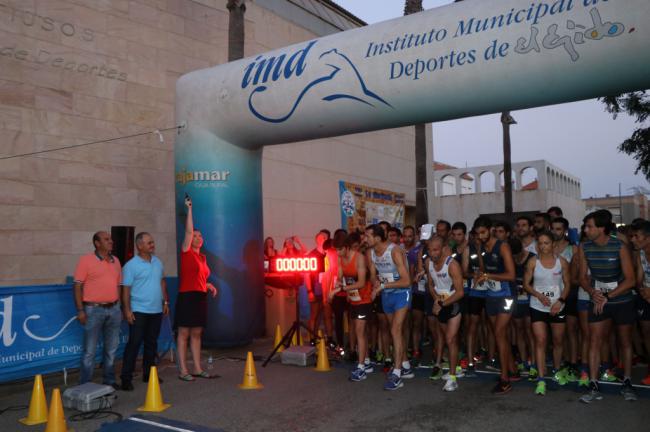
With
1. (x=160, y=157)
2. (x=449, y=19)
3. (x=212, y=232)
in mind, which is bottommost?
(x=212, y=232)

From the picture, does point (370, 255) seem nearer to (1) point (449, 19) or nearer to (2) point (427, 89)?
(2) point (427, 89)

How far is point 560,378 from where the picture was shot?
22.1 feet

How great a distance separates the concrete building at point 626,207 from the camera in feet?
62.5

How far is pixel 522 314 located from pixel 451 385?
142 cm

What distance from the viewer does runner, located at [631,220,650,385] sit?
645 cm

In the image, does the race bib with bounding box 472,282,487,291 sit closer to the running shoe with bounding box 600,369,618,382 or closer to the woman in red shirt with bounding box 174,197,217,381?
the running shoe with bounding box 600,369,618,382

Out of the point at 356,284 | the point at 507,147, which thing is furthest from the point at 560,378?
the point at 507,147

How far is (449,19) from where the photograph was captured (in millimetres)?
7215

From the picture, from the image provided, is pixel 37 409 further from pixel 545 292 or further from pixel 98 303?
pixel 545 292

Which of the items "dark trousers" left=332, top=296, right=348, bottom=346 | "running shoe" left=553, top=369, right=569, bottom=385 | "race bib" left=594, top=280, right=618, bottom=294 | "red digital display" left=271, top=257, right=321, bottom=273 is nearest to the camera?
"race bib" left=594, top=280, right=618, bottom=294

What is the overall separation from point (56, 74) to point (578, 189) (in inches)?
1821

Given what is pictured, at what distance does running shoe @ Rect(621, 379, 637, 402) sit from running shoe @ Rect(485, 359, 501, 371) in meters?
1.78

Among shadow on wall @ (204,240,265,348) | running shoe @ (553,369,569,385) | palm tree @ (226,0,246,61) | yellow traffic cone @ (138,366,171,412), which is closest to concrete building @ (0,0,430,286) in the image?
palm tree @ (226,0,246,61)

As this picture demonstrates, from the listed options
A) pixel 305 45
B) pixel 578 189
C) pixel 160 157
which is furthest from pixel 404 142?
pixel 578 189
